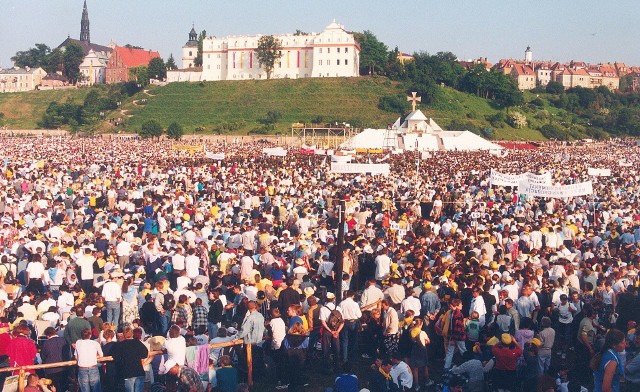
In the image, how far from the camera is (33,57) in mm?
142000

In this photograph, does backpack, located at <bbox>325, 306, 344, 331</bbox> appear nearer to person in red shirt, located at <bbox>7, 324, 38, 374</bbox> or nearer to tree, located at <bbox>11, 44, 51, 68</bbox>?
person in red shirt, located at <bbox>7, 324, 38, 374</bbox>

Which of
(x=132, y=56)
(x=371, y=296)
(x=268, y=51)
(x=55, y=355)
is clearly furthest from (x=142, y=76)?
(x=55, y=355)

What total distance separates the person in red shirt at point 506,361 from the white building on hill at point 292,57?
97.9m

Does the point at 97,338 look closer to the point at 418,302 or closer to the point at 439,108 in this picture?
the point at 418,302

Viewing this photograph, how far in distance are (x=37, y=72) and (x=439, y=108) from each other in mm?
78657

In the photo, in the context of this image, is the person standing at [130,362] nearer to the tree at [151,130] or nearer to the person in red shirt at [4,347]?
the person in red shirt at [4,347]

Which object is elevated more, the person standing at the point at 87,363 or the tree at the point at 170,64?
the tree at the point at 170,64

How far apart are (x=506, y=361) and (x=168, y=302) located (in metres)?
4.59

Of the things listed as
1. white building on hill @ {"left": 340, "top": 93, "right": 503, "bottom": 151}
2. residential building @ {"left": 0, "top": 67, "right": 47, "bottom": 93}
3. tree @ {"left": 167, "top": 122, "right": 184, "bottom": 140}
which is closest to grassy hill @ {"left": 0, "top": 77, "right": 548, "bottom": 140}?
tree @ {"left": 167, "top": 122, "right": 184, "bottom": 140}

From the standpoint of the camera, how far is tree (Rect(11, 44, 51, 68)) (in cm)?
14138

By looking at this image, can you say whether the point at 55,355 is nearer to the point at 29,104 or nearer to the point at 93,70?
the point at 29,104

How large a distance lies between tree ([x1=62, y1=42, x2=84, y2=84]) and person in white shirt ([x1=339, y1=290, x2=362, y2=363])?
130 meters

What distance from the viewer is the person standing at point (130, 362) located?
26.1ft

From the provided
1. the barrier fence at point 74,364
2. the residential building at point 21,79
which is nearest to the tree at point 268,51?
the residential building at point 21,79
